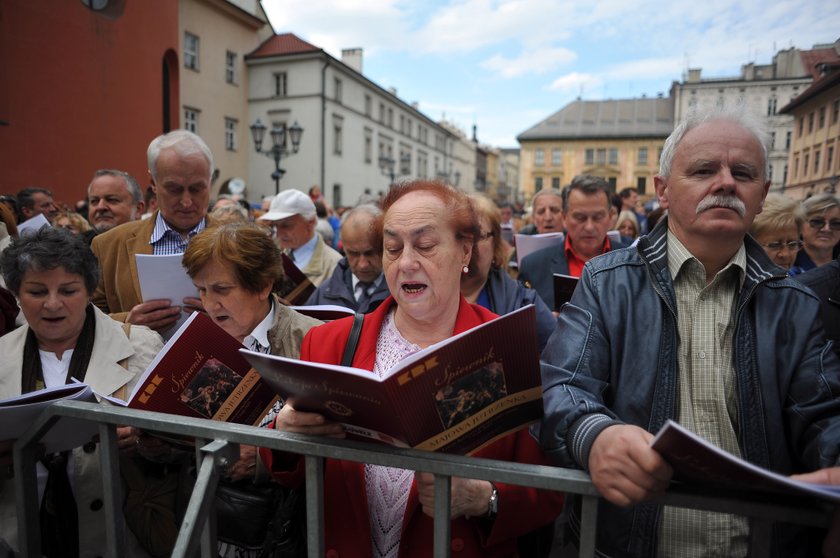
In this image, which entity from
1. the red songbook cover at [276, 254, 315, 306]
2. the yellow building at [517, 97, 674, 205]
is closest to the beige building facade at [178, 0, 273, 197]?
the red songbook cover at [276, 254, 315, 306]

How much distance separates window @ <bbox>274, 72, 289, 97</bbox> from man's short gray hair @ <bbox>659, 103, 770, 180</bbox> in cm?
3193

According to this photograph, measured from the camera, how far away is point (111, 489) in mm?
1590

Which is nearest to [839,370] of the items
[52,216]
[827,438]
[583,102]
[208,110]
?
[827,438]

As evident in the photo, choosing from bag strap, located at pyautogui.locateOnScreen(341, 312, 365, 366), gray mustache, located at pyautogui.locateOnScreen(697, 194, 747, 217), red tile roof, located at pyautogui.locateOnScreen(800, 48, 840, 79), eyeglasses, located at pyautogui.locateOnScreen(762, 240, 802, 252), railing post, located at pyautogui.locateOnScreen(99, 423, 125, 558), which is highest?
red tile roof, located at pyautogui.locateOnScreen(800, 48, 840, 79)

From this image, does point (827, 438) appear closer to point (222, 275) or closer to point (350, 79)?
point (222, 275)

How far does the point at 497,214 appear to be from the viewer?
11.6 feet

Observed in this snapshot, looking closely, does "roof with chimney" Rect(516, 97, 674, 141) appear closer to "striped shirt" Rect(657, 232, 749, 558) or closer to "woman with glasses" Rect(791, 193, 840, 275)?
"woman with glasses" Rect(791, 193, 840, 275)

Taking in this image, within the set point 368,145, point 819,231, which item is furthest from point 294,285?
point 368,145

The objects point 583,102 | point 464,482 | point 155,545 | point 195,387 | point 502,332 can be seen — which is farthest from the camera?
point 583,102

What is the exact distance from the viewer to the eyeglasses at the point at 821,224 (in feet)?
12.6

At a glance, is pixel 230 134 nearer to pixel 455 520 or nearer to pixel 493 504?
pixel 455 520

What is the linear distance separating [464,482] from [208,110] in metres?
27.8

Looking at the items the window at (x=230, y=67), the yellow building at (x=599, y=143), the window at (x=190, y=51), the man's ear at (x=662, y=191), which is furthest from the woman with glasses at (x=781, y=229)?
the yellow building at (x=599, y=143)

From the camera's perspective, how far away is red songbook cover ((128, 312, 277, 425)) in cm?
167
